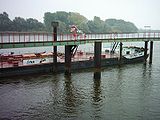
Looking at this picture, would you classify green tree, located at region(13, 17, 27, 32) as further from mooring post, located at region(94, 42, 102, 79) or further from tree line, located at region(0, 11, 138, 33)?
mooring post, located at region(94, 42, 102, 79)

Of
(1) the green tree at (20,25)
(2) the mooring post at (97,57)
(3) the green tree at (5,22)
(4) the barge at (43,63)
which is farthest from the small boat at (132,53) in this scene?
(1) the green tree at (20,25)

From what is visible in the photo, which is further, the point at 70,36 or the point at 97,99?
the point at 70,36

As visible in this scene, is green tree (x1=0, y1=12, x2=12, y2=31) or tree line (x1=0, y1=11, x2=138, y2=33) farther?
tree line (x1=0, y1=11, x2=138, y2=33)

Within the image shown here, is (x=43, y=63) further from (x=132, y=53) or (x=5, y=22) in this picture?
(x=5, y=22)

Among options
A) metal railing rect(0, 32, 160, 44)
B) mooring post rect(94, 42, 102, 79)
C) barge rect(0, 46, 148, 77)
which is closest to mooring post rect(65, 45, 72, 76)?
barge rect(0, 46, 148, 77)

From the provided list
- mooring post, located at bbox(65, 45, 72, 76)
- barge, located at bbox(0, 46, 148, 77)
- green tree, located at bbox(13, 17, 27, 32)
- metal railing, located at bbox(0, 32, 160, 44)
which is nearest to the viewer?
metal railing, located at bbox(0, 32, 160, 44)

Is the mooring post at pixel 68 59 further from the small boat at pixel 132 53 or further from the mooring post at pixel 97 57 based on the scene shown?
the small boat at pixel 132 53

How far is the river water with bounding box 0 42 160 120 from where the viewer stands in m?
25.6

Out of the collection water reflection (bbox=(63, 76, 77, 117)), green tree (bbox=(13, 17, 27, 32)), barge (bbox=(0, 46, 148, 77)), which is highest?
green tree (bbox=(13, 17, 27, 32))

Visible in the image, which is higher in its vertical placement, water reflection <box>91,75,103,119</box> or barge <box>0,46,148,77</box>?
barge <box>0,46,148,77</box>

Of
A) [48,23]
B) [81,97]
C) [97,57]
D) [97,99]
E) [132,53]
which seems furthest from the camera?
[48,23]

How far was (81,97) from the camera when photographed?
31250 mm

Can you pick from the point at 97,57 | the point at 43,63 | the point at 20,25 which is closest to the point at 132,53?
the point at 97,57

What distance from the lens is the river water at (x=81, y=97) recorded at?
25.6 m
